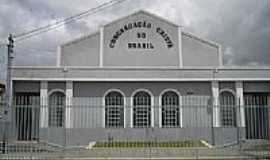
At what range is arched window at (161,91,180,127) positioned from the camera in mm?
19203

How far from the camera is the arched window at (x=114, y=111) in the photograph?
62.7 ft

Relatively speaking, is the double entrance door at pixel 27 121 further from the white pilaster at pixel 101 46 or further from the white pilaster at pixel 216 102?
the white pilaster at pixel 216 102

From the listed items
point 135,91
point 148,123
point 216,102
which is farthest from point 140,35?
point 216,102

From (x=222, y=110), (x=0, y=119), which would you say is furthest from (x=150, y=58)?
(x=0, y=119)

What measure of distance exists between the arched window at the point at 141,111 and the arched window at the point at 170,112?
83 centimetres

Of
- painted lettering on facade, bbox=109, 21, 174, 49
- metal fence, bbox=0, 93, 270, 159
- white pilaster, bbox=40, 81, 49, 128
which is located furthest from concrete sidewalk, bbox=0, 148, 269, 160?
painted lettering on facade, bbox=109, 21, 174, 49

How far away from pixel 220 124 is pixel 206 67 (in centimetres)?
321

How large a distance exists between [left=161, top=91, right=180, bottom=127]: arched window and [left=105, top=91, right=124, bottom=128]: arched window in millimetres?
2310

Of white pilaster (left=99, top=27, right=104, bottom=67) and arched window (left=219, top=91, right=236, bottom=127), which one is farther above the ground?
white pilaster (left=99, top=27, right=104, bottom=67)

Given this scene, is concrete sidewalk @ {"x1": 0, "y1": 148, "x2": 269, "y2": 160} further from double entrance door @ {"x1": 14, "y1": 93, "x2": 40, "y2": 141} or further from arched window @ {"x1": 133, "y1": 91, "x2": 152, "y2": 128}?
arched window @ {"x1": 133, "y1": 91, "x2": 152, "y2": 128}

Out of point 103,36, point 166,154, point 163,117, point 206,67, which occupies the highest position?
point 103,36

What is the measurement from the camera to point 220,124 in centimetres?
1895

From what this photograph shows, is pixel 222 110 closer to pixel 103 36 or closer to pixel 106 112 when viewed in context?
pixel 106 112

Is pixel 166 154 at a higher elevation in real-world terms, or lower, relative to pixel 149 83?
lower
